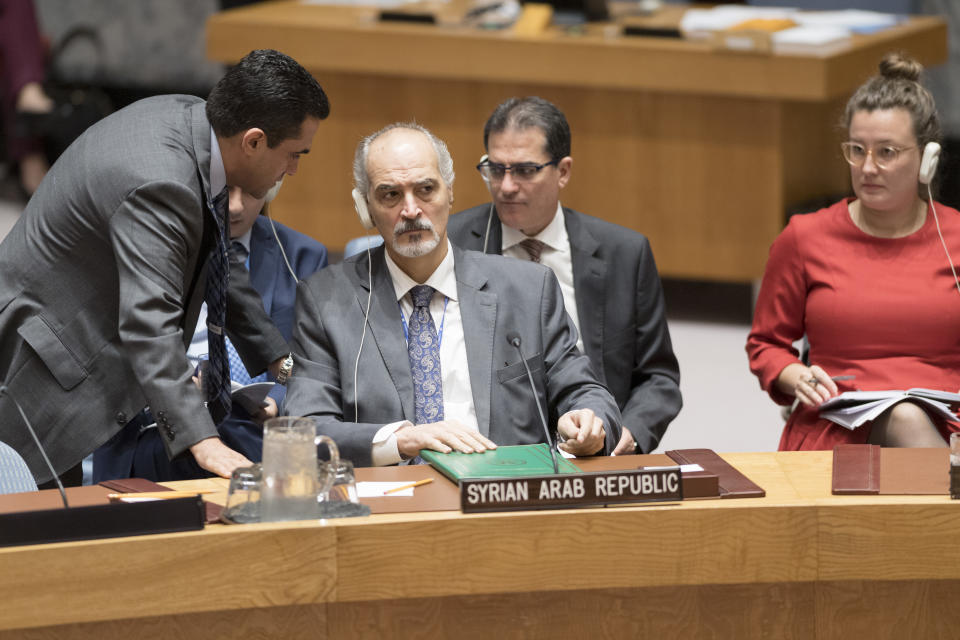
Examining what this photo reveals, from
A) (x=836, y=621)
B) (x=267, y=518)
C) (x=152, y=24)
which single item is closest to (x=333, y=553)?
(x=267, y=518)

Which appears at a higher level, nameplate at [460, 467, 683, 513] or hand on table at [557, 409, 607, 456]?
nameplate at [460, 467, 683, 513]

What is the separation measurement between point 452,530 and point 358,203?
966 millimetres

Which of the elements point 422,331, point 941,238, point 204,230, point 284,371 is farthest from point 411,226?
point 941,238

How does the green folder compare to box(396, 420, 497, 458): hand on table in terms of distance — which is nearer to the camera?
the green folder

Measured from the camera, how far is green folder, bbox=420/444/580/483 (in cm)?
244

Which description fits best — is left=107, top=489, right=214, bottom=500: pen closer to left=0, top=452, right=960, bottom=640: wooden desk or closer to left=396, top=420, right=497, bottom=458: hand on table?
left=0, top=452, right=960, bottom=640: wooden desk

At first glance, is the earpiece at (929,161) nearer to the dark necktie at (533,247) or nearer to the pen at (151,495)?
the dark necktie at (533,247)

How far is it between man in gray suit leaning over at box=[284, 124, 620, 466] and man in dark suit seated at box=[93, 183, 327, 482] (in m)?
0.42

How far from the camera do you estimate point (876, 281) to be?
3297 millimetres

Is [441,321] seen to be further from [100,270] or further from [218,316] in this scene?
[100,270]

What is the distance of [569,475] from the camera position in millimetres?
2297

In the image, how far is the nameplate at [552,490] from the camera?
229 cm

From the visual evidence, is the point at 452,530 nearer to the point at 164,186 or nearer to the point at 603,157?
the point at 164,186

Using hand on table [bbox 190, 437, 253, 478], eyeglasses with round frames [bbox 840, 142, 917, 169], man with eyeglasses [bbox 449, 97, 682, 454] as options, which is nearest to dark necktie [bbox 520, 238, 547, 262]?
man with eyeglasses [bbox 449, 97, 682, 454]
